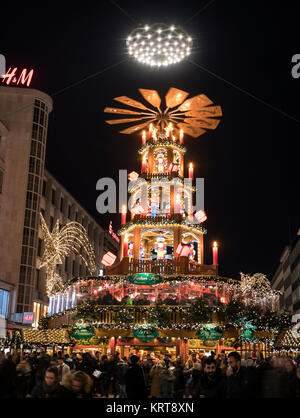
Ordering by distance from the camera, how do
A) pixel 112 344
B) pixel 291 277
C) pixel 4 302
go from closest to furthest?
1. pixel 112 344
2. pixel 4 302
3. pixel 291 277

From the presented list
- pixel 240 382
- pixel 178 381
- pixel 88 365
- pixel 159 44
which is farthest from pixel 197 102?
pixel 240 382

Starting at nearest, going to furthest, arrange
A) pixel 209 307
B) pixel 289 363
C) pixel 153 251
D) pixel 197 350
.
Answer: pixel 289 363
pixel 209 307
pixel 197 350
pixel 153 251

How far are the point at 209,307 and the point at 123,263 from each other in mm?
7697

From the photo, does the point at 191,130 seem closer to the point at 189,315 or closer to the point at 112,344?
the point at 189,315

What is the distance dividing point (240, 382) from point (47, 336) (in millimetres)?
23837

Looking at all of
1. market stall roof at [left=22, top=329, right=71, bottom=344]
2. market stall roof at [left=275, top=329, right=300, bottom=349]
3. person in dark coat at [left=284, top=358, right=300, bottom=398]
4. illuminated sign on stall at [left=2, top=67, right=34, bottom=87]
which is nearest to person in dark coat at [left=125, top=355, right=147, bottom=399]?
person in dark coat at [left=284, top=358, right=300, bottom=398]

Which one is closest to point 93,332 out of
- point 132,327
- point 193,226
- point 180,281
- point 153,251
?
point 132,327

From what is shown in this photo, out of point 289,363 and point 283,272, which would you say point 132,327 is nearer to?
point 289,363

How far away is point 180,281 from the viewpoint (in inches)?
1124

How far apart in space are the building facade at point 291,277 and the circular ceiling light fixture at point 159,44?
73.2 m

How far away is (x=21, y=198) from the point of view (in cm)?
5153

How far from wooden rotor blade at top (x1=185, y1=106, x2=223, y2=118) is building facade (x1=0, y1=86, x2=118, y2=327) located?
20.9 metres

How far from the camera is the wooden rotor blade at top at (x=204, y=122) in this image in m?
34.3

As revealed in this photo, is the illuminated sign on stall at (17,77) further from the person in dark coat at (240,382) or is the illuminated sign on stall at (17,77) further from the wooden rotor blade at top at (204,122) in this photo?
the person in dark coat at (240,382)
